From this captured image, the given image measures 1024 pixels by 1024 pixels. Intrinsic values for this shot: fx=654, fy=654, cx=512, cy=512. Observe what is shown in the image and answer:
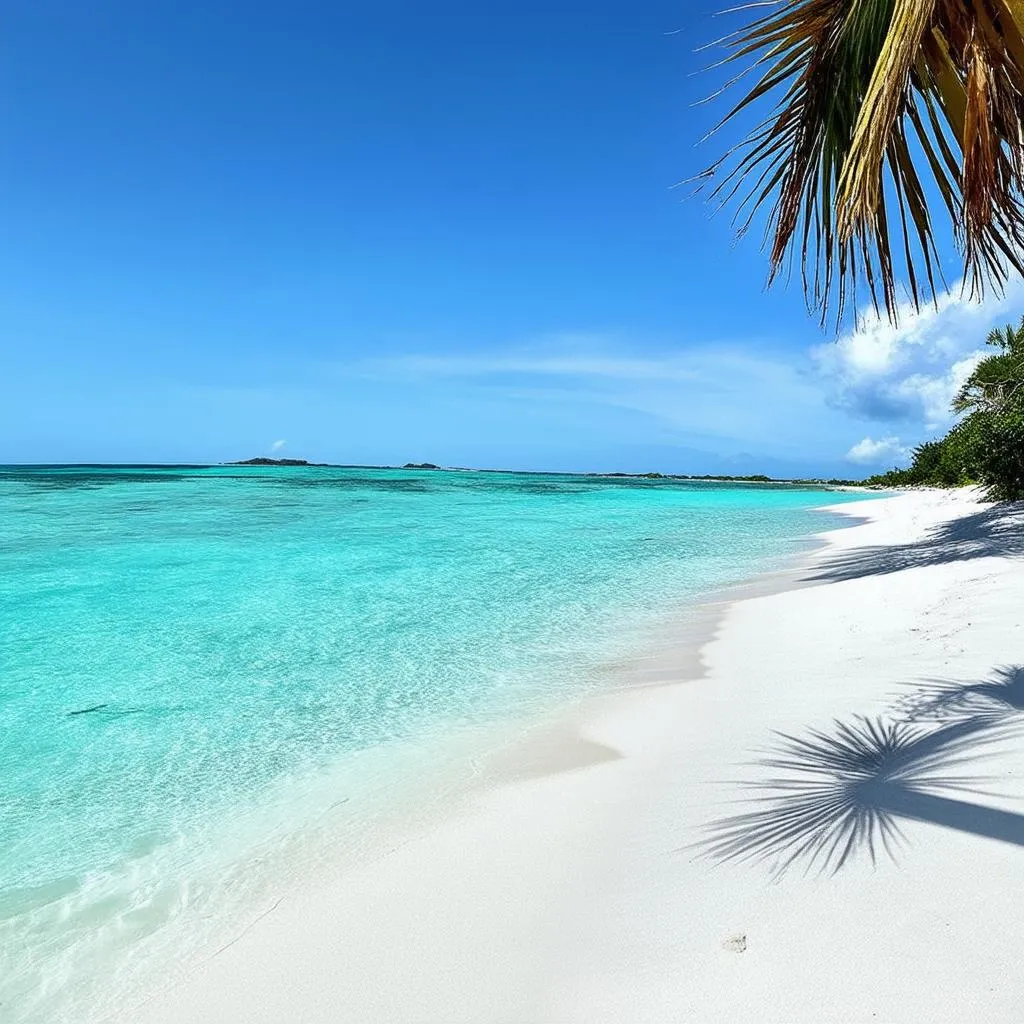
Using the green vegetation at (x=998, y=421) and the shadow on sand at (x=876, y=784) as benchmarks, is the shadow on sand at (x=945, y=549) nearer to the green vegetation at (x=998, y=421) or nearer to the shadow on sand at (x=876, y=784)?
the green vegetation at (x=998, y=421)

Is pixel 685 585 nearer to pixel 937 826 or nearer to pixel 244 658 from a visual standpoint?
pixel 244 658

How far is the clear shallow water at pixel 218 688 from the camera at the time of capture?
114 inches

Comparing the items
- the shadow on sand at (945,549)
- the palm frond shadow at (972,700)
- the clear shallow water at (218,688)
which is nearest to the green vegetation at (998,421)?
the shadow on sand at (945,549)

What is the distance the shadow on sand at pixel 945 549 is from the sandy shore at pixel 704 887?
5.52 metres

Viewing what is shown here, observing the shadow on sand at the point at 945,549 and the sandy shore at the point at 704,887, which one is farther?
the shadow on sand at the point at 945,549

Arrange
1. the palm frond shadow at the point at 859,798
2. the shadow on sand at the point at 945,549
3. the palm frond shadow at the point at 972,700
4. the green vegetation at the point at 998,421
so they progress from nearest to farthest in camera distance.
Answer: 1. the palm frond shadow at the point at 859,798
2. the palm frond shadow at the point at 972,700
3. the shadow on sand at the point at 945,549
4. the green vegetation at the point at 998,421

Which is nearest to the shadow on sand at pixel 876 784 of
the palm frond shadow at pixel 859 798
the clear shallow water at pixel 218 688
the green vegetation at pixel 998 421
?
the palm frond shadow at pixel 859 798

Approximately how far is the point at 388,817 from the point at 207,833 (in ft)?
3.06

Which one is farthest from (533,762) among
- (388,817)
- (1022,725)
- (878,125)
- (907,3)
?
(907,3)

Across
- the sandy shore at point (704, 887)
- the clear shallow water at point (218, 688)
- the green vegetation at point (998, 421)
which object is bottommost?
the clear shallow water at point (218, 688)

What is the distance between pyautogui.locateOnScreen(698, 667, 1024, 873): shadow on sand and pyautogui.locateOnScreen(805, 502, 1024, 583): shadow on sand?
5.82m

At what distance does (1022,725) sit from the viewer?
129 inches

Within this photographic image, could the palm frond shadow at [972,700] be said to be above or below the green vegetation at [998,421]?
below

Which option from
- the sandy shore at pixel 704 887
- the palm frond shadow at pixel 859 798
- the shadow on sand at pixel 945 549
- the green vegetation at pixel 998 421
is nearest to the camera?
the sandy shore at pixel 704 887
